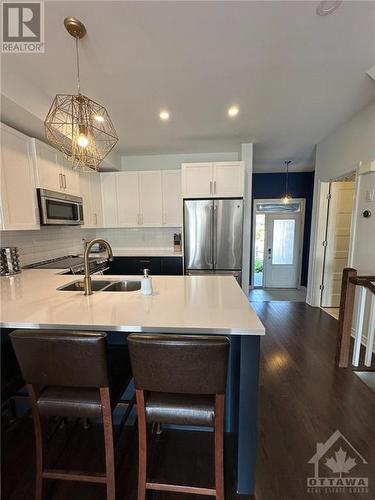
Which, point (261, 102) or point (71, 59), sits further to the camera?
point (261, 102)

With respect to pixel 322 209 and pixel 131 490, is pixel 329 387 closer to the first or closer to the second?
pixel 131 490

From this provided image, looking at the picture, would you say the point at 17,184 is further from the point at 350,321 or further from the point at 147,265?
the point at 350,321

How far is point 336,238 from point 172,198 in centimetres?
298

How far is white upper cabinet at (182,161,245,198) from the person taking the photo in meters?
3.48

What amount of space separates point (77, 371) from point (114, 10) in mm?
2068

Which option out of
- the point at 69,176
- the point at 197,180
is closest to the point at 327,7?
the point at 197,180

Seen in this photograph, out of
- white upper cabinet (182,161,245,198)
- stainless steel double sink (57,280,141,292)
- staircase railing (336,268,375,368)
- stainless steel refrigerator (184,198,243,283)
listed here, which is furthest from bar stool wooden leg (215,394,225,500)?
white upper cabinet (182,161,245,198)

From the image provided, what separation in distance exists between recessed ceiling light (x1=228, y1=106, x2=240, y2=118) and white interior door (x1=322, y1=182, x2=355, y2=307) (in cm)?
228

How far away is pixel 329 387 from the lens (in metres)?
2.07

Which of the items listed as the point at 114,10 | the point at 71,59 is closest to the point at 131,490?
the point at 114,10

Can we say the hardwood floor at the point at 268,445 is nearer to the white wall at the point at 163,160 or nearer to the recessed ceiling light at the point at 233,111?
the recessed ceiling light at the point at 233,111

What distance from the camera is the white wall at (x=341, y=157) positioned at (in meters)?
2.71

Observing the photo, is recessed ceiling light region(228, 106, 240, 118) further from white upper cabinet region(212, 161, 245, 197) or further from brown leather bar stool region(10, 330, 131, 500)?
brown leather bar stool region(10, 330, 131, 500)

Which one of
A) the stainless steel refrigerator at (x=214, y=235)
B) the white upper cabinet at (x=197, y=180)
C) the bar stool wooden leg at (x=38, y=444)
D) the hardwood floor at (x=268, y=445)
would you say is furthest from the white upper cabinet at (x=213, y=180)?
the bar stool wooden leg at (x=38, y=444)
